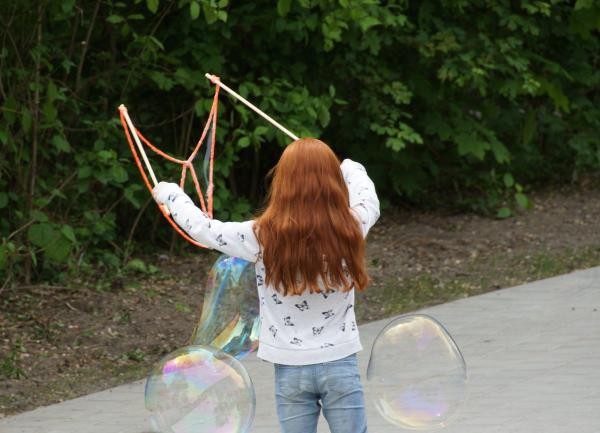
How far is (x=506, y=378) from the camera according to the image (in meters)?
6.44

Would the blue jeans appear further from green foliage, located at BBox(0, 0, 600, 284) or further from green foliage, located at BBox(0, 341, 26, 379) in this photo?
green foliage, located at BBox(0, 0, 600, 284)

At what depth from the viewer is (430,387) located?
15.2 ft

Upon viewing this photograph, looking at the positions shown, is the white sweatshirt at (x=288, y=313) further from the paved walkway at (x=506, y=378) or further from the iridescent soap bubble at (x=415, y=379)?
the paved walkway at (x=506, y=378)

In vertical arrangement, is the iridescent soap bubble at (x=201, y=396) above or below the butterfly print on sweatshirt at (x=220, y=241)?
below

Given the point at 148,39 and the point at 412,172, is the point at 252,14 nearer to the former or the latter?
the point at 148,39

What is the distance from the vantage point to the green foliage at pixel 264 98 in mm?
8289

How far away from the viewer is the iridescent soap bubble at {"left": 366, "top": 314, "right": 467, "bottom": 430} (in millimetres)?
4609

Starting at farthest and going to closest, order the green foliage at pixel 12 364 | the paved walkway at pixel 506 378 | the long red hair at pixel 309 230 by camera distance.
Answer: the green foliage at pixel 12 364
the paved walkway at pixel 506 378
the long red hair at pixel 309 230

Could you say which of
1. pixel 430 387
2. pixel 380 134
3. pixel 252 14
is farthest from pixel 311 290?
pixel 380 134

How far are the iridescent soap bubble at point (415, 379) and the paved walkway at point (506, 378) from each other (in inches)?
36.5

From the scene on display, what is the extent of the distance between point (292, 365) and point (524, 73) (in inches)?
279

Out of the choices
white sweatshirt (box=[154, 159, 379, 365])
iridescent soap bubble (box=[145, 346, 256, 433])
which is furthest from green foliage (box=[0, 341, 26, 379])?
white sweatshirt (box=[154, 159, 379, 365])

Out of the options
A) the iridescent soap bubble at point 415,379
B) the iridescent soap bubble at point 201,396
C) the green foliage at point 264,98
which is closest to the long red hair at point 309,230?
the iridescent soap bubble at point 201,396

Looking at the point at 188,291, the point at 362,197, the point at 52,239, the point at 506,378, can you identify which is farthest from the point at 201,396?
the point at 188,291
